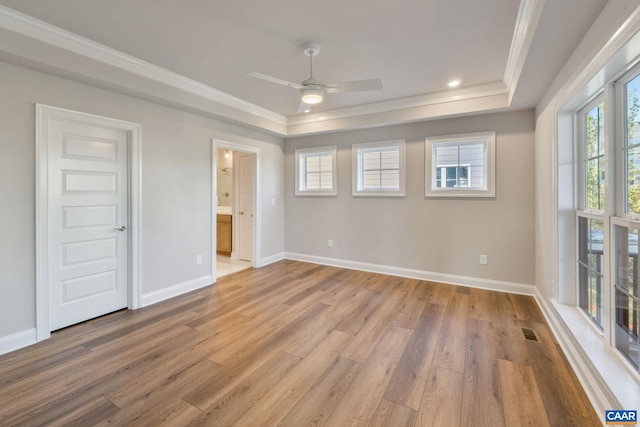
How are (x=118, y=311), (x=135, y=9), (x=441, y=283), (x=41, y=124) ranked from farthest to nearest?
(x=441, y=283), (x=118, y=311), (x=41, y=124), (x=135, y=9)

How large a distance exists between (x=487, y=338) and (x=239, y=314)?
253 cm

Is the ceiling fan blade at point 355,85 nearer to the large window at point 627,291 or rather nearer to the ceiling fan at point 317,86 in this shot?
the ceiling fan at point 317,86

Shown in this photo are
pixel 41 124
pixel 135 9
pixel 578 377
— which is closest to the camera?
pixel 578 377

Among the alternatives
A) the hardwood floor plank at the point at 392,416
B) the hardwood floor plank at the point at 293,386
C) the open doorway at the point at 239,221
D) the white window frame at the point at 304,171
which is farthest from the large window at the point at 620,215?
the open doorway at the point at 239,221

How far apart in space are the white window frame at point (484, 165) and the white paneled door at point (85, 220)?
4038 mm

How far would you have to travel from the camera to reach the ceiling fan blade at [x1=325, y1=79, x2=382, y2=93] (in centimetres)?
245

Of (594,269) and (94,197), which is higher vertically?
(94,197)

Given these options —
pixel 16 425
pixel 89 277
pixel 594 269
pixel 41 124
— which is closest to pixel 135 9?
pixel 41 124

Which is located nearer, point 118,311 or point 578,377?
point 578,377

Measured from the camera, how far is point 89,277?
3.03 meters

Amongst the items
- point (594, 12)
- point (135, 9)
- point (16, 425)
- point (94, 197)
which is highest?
point (135, 9)

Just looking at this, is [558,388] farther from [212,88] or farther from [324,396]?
→ [212,88]

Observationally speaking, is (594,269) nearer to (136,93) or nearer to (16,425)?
(16,425)

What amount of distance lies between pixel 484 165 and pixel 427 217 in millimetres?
1062
